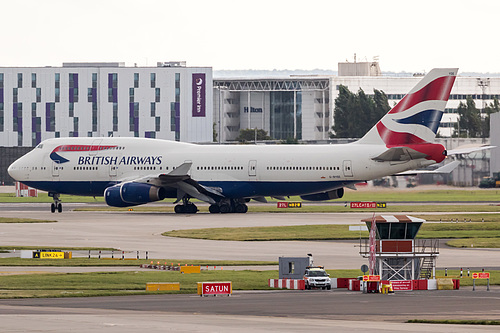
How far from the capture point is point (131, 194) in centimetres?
7588

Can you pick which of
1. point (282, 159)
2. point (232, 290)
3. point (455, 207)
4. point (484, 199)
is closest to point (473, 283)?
point (232, 290)

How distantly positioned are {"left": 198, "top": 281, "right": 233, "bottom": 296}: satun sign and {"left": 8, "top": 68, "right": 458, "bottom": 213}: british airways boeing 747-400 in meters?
41.0

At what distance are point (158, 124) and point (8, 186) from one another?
85.3 feet

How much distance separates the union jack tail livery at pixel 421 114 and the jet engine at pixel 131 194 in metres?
17.9

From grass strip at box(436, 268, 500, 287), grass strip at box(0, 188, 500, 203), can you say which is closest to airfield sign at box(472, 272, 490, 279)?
grass strip at box(436, 268, 500, 287)

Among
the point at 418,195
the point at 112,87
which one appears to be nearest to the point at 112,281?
the point at 418,195

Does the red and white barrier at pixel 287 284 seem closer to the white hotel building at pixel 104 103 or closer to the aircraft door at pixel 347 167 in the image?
the aircraft door at pixel 347 167

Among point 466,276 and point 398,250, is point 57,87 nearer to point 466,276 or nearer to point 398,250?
point 466,276

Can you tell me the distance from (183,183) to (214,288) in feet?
141

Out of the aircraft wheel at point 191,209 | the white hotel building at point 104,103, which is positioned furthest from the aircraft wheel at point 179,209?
the white hotel building at point 104,103

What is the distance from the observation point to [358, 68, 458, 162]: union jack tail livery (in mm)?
74375

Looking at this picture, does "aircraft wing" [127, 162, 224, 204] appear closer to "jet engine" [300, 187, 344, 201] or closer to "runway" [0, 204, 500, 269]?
"runway" [0, 204, 500, 269]

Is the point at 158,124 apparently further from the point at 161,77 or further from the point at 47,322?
the point at 47,322

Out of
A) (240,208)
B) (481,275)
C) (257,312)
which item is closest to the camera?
(257,312)
